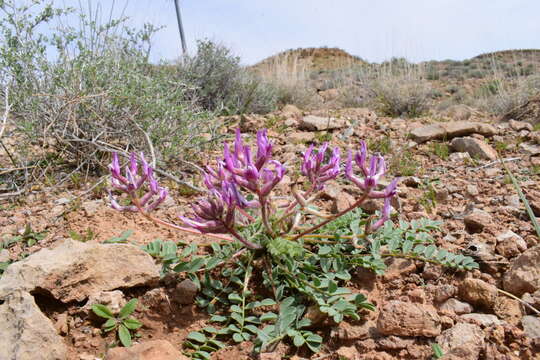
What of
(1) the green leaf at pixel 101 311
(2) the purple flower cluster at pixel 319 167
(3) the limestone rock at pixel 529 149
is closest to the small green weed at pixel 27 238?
(1) the green leaf at pixel 101 311

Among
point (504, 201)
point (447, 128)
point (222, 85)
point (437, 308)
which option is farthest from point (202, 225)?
point (222, 85)

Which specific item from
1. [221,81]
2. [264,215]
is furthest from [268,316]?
[221,81]

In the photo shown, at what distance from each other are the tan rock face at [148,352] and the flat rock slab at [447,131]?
379 cm

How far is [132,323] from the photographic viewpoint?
5.69 ft

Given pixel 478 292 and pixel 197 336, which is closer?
pixel 197 336

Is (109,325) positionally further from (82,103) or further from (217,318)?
(82,103)

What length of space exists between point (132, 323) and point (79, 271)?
0.35m

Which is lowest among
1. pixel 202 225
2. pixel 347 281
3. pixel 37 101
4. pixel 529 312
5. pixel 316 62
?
pixel 529 312

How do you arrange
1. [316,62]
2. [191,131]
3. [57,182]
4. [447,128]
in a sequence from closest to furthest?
[57,182] < [191,131] < [447,128] < [316,62]

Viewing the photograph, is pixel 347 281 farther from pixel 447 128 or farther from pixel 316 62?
pixel 316 62

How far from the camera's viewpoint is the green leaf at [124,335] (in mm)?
1655

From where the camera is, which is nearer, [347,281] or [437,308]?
[437,308]

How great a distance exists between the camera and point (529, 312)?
1.83 metres

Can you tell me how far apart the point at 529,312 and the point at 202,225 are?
1.41 m
